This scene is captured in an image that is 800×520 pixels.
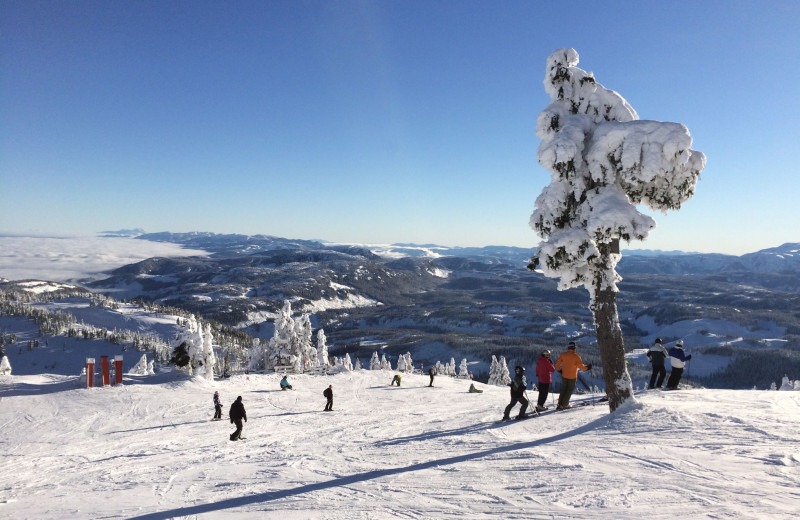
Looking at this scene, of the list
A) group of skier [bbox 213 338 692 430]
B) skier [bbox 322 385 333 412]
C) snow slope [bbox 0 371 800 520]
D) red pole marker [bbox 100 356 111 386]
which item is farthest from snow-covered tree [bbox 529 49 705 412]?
red pole marker [bbox 100 356 111 386]

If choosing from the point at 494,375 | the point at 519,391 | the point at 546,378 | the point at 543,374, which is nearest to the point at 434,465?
the point at 519,391

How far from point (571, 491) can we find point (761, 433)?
4.93 meters

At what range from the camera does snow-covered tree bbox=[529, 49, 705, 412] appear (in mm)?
11555

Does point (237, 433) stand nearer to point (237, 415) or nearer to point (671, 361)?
point (237, 415)

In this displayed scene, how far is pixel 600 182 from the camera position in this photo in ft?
40.7

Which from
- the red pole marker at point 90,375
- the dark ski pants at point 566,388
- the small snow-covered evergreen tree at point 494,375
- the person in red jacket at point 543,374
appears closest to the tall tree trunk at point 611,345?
the dark ski pants at point 566,388

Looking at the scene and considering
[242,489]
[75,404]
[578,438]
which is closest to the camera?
[242,489]

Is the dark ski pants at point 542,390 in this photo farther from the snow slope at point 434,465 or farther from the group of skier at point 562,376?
the snow slope at point 434,465

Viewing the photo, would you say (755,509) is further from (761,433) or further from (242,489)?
(242,489)

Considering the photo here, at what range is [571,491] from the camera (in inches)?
275

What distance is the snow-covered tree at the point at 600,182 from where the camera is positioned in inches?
455

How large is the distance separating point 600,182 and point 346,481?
1009cm

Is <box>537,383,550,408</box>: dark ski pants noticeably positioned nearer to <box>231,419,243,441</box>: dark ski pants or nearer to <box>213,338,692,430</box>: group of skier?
<box>213,338,692,430</box>: group of skier

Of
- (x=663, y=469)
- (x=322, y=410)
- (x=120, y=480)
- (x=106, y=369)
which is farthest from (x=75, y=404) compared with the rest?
(x=663, y=469)
